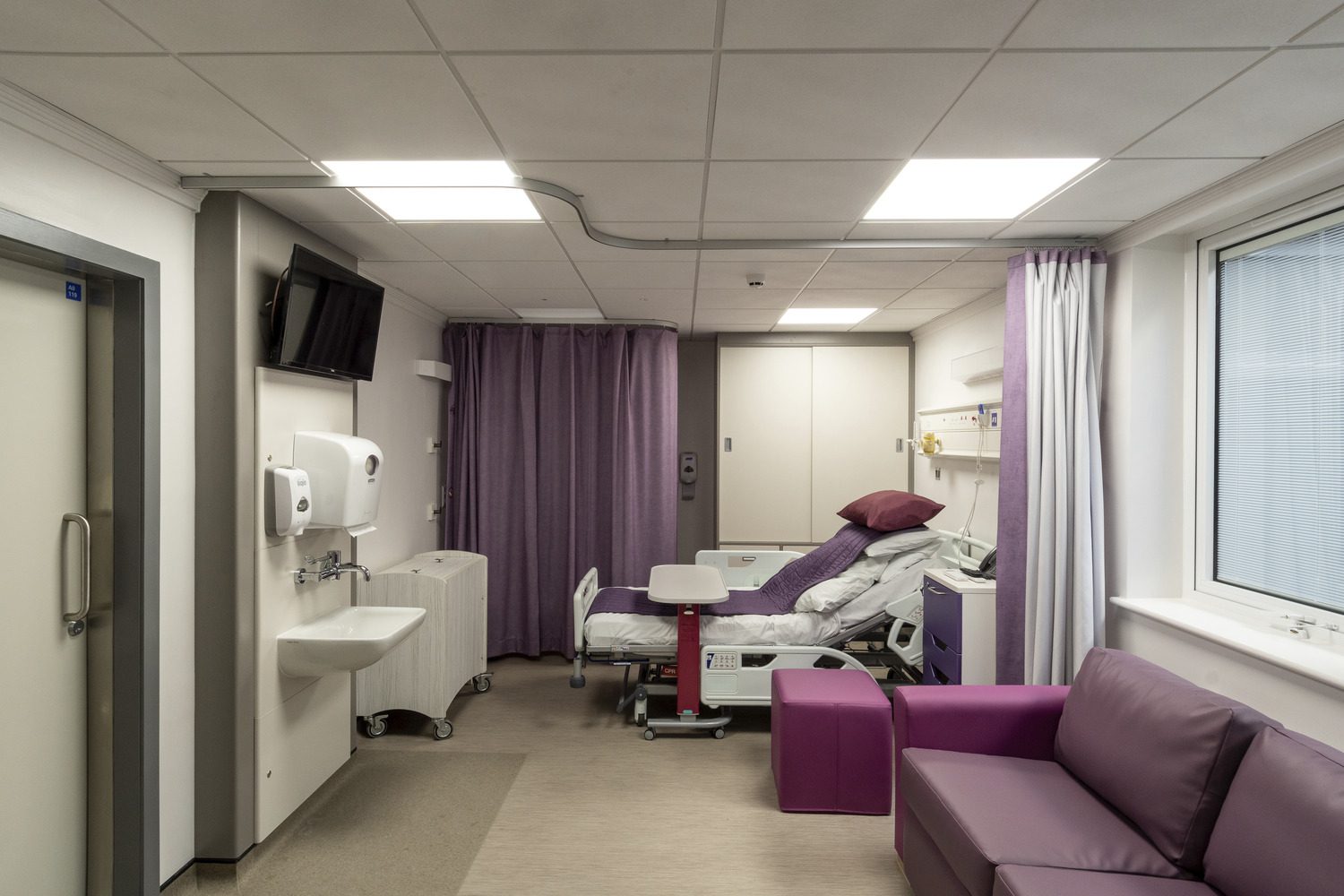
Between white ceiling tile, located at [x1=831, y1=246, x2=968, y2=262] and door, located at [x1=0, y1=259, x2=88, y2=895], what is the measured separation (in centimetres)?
276

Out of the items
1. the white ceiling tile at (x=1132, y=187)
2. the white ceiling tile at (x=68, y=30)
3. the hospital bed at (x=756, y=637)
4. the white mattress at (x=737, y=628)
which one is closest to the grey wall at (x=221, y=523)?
the white ceiling tile at (x=68, y=30)

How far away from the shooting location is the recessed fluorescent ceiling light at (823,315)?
4.13 meters

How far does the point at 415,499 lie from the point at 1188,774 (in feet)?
13.0

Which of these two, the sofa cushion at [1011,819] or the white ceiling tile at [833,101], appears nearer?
the white ceiling tile at [833,101]

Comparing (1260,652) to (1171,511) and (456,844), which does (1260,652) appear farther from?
(456,844)

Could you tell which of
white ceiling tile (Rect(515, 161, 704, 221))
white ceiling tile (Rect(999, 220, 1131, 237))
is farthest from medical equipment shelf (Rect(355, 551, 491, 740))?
white ceiling tile (Rect(999, 220, 1131, 237))

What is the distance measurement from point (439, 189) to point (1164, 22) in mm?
2041

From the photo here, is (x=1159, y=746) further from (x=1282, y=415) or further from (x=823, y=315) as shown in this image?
(x=823, y=315)

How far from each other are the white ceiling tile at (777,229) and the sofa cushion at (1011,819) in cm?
196

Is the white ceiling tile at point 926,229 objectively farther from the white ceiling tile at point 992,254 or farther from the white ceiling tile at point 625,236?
the white ceiling tile at point 625,236

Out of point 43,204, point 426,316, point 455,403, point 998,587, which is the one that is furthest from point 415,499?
point 998,587

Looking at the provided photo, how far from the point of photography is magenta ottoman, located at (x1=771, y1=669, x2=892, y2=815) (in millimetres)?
2652

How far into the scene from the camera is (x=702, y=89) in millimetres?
1597

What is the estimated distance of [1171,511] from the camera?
8.49 ft
